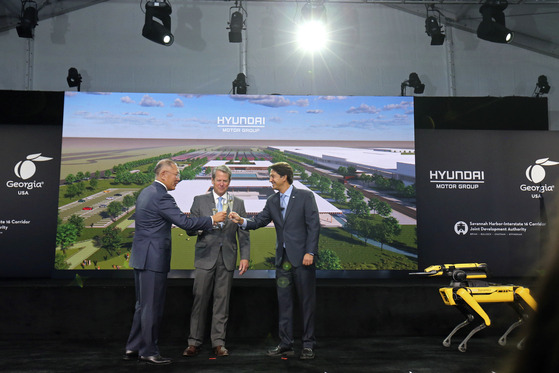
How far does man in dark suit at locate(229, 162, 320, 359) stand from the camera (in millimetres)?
3367

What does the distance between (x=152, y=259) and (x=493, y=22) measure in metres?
5.05

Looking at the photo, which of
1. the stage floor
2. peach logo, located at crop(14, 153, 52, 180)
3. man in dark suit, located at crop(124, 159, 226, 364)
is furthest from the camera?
peach logo, located at crop(14, 153, 52, 180)

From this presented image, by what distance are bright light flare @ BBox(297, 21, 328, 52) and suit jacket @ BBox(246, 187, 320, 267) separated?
12.1ft

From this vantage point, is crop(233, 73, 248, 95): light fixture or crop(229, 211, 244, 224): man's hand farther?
crop(233, 73, 248, 95): light fixture

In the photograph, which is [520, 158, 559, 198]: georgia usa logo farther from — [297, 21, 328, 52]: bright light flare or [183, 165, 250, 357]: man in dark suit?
[183, 165, 250, 357]: man in dark suit

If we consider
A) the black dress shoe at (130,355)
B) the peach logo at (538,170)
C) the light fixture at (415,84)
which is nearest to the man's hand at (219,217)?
the black dress shoe at (130,355)

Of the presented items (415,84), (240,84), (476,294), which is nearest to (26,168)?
(240,84)

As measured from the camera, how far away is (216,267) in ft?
11.4

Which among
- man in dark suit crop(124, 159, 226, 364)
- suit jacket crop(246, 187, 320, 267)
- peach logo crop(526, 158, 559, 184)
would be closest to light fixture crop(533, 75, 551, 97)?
peach logo crop(526, 158, 559, 184)

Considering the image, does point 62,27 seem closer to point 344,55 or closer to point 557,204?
point 344,55

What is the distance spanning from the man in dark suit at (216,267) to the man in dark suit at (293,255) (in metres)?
0.22

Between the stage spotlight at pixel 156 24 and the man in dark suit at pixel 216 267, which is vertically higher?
the stage spotlight at pixel 156 24

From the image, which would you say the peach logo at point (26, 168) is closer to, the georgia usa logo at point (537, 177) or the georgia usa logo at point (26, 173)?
the georgia usa logo at point (26, 173)

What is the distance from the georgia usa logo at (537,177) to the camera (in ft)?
18.2
